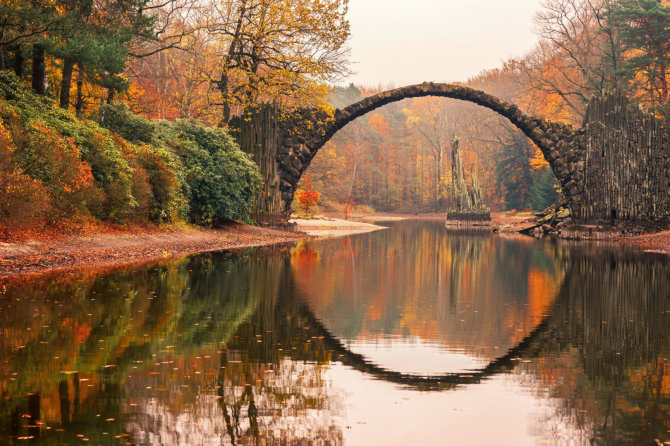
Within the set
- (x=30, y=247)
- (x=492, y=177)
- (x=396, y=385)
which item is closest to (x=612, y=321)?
(x=396, y=385)

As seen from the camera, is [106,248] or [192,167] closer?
[106,248]

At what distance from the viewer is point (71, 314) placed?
31.6 feet

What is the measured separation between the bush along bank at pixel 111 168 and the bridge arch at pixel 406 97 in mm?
2999

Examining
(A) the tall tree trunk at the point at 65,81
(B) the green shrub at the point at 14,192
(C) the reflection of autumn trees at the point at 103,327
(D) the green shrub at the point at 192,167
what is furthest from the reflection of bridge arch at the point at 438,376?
(A) the tall tree trunk at the point at 65,81

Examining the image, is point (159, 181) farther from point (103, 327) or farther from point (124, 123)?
point (103, 327)

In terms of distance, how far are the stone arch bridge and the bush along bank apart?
2.26m

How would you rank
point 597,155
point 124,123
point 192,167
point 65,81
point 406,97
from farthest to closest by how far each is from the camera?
point 406,97 < point 597,155 < point 192,167 < point 124,123 < point 65,81

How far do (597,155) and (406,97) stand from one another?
922 cm

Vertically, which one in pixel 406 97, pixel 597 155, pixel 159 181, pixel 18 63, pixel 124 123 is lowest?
pixel 159 181

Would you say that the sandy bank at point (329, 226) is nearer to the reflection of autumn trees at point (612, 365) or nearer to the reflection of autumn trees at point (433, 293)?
the reflection of autumn trees at point (433, 293)

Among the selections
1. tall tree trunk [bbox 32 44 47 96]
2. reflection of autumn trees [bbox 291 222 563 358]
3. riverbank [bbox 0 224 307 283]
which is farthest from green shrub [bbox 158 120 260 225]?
tall tree trunk [bbox 32 44 47 96]

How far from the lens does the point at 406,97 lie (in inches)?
1350

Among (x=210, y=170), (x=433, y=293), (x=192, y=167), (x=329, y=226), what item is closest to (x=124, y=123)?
(x=192, y=167)

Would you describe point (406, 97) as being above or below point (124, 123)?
above
